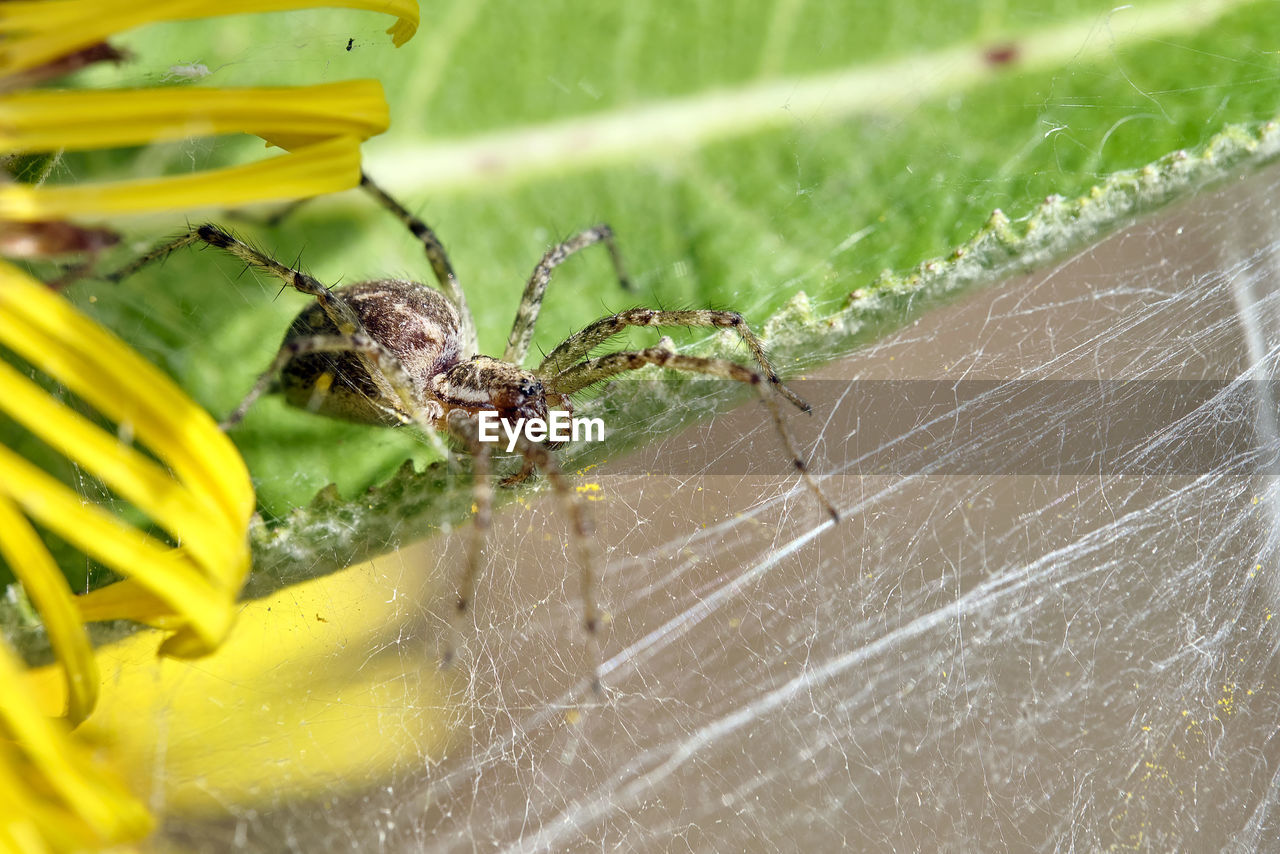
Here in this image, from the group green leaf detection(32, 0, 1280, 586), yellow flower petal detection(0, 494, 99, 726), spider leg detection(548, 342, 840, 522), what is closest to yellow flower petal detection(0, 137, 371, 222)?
green leaf detection(32, 0, 1280, 586)

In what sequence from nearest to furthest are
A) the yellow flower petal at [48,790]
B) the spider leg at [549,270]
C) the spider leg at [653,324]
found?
1. the yellow flower petal at [48,790]
2. the spider leg at [653,324]
3. the spider leg at [549,270]

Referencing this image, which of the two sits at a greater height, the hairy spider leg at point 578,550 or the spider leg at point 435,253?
the spider leg at point 435,253

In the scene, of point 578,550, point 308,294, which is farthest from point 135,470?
point 308,294

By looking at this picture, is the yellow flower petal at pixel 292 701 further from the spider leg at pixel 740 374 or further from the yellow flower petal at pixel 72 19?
the yellow flower petal at pixel 72 19

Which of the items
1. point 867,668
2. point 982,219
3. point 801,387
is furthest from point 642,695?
point 982,219

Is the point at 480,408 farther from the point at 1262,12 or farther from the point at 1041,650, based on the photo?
the point at 1262,12

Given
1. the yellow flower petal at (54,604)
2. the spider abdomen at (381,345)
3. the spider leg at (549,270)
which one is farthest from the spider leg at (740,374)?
the yellow flower petal at (54,604)

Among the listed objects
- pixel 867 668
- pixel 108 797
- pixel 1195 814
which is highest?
pixel 108 797

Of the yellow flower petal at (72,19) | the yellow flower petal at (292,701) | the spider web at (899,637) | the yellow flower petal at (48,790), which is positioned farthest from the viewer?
the spider web at (899,637)
